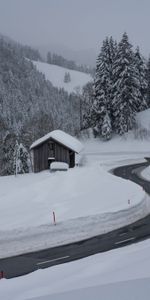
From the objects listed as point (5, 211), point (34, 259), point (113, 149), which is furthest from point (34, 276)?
point (113, 149)

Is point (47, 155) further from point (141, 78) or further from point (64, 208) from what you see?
point (141, 78)

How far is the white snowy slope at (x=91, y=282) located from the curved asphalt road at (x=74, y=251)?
4040mm

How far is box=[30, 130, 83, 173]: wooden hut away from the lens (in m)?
40.4

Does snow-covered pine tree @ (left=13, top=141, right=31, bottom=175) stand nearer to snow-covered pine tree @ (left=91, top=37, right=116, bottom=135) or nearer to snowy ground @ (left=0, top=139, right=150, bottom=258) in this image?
snowy ground @ (left=0, top=139, right=150, bottom=258)

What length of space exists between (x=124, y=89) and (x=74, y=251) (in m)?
42.7

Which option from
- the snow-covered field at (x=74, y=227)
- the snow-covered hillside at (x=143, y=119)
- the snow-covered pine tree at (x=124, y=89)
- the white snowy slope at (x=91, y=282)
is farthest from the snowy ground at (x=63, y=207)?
the snow-covered hillside at (x=143, y=119)

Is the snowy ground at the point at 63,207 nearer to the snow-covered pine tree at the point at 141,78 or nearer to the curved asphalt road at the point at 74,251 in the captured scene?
the curved asphalt road at the point at 74,251

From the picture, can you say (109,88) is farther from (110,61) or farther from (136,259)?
(136,259)

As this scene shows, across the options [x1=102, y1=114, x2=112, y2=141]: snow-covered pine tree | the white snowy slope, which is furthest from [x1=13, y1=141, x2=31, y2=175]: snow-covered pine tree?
the white snowy slope

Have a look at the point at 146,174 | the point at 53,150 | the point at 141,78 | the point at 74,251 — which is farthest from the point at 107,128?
the point at 74,251

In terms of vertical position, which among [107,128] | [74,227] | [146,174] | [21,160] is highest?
[107,128]

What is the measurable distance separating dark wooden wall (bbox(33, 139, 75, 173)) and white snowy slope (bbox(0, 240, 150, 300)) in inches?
1051

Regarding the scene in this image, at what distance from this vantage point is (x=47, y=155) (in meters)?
41.1

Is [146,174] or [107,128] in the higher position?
[107,128]
